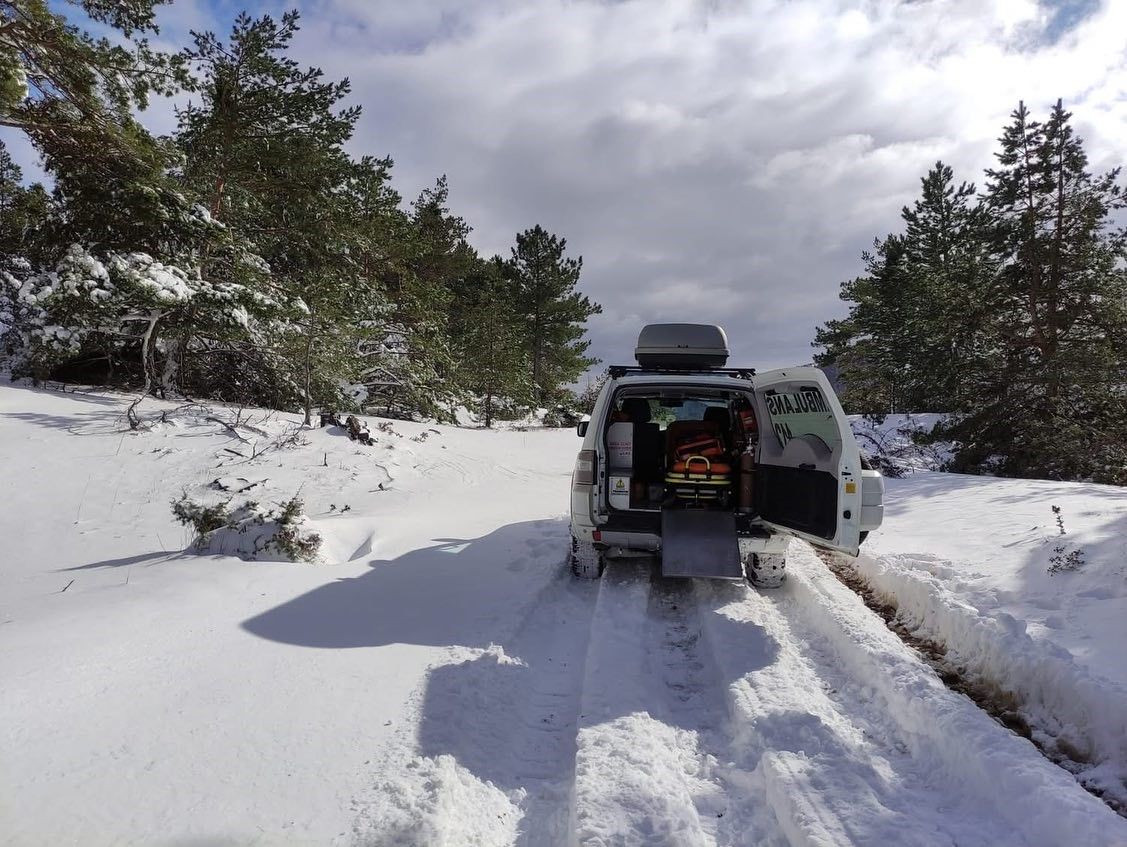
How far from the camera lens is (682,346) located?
21.9 feet

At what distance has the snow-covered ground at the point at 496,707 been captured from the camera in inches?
80.7

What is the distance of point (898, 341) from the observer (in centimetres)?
2689

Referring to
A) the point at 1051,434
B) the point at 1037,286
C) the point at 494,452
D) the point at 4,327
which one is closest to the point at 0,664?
the point at 494,452

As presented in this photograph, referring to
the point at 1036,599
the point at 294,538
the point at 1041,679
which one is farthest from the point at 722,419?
the point at 294,538

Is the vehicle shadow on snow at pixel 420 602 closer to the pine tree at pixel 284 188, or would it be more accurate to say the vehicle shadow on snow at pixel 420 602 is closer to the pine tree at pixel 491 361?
the pine tree at pixel 284 188

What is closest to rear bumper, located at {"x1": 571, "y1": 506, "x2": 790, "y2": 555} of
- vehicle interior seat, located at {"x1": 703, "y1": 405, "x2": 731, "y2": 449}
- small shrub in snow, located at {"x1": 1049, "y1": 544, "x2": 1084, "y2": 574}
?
vehicle interior seat, located at {"x1": 703, "y1": 405, "x2": 731, "y2": 449}

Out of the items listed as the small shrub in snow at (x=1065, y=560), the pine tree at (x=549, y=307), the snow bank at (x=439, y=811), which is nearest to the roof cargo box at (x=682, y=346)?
the small shrub in snow at (x=1065, y=560)

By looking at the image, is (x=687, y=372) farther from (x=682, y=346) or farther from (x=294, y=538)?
(x=294, y=538)

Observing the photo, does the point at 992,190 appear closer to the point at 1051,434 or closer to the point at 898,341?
the point at 1051,434

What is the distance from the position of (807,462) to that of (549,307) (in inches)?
978

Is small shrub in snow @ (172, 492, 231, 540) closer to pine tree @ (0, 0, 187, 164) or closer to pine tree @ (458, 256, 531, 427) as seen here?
pine tree @ (0, 0, 187, 164)

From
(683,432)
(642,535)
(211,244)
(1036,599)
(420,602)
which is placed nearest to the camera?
(1036,599)

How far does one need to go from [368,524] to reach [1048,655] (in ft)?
21.6

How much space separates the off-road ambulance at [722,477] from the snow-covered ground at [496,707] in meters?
0.46
